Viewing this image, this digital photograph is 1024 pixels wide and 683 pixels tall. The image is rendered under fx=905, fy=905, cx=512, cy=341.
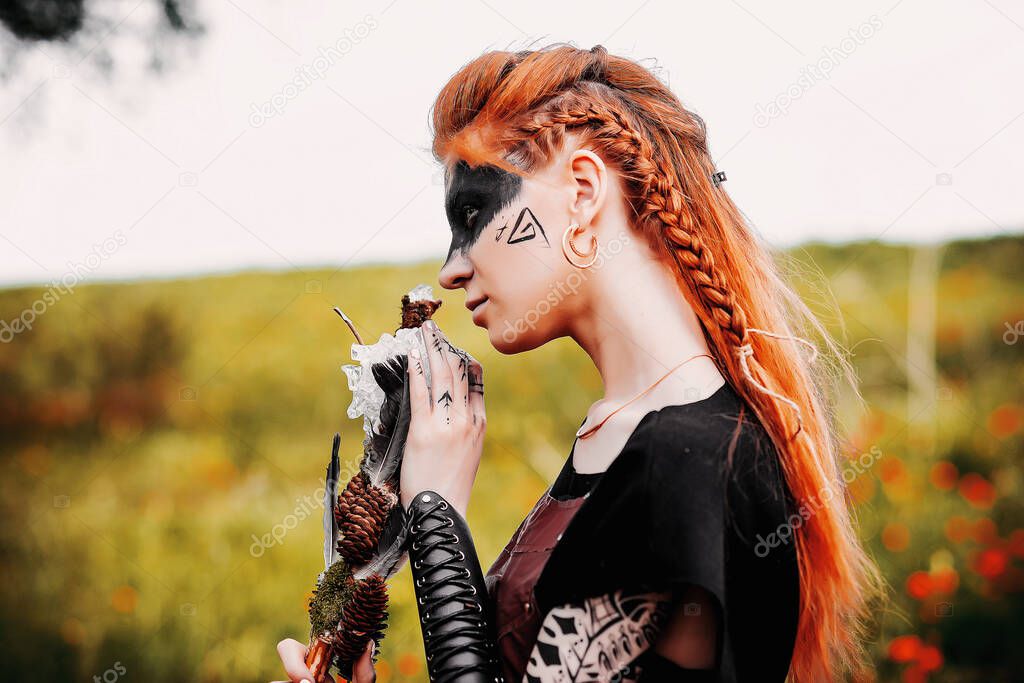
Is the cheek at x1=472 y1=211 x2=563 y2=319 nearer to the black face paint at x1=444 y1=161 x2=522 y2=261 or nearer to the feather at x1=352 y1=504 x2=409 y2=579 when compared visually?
the black face paint at x1=444 y1=161 x2=522 y2=261

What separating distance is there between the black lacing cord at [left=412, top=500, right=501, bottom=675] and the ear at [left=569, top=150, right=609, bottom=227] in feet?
1.94

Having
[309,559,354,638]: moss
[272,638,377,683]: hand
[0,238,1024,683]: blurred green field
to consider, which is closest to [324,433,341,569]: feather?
[309,559,354,638]: moss

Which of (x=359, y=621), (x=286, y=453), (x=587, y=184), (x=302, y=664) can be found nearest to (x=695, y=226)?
(x=587, y=184)

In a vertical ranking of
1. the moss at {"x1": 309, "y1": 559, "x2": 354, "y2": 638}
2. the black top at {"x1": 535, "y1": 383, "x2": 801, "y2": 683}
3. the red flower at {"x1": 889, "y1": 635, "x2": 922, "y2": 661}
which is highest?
the moss at {"x1": 309, "y1": 559, "x2": 354, "y2": 638}

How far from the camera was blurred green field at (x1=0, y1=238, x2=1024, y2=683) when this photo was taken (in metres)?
3.57

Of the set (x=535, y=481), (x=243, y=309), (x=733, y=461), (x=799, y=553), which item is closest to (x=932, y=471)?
(x=535, y=481)

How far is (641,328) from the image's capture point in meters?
1.58

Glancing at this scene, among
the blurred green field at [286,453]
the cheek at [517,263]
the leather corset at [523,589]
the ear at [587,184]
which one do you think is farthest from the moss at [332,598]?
the blurred green field at [286,453]

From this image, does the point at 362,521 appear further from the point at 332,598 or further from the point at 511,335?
the point at 511,335

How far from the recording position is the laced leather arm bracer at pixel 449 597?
155 cm

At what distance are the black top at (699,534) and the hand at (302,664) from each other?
50 centimetres

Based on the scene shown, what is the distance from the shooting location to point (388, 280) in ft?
15.1

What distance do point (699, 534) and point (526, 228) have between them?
2.04 ft

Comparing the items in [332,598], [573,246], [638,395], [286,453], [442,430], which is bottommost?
[332,598]
